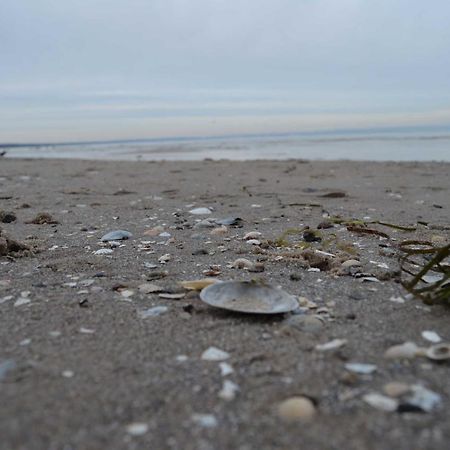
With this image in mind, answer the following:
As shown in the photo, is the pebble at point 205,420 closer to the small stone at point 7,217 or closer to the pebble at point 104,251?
the pebble at point 104,251

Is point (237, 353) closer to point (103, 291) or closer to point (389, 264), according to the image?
point (103, 291)

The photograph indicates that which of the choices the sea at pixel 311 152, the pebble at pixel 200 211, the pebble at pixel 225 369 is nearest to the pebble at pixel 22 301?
the pebble at pixel 225 369

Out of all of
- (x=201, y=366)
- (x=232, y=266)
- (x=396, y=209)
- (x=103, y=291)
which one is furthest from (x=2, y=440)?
(x=396, y=209)

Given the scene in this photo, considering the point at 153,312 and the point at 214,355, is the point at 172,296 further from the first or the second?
the point at 214,355

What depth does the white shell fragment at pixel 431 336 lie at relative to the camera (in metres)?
1.58

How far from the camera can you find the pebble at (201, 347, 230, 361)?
150 cm

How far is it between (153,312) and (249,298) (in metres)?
0.37

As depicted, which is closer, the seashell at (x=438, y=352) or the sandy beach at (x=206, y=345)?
the sandy beach at (x=206, y=345)

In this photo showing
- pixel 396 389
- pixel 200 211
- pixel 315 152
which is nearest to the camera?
pixel 396 389

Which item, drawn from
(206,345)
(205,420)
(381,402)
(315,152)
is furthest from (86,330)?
(315,152)

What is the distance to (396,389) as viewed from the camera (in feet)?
4.16

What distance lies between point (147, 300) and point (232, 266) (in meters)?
0.65

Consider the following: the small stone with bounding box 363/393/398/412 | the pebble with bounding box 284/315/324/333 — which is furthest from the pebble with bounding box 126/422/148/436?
the pebble with bounding box 284/315/324/333

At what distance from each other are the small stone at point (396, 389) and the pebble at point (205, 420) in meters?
0.45
